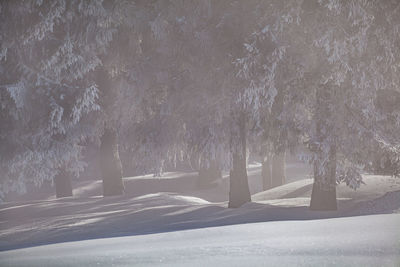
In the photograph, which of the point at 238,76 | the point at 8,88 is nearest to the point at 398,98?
the point at 238,76

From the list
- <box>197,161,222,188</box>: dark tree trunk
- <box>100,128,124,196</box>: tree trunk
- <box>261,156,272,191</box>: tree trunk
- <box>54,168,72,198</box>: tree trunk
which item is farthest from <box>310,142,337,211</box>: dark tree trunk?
<box>54,168,72,198</box>: tree trunk

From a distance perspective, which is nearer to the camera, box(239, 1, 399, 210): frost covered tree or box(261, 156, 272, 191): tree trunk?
box(239, 1, 399, 210): frost covered tree

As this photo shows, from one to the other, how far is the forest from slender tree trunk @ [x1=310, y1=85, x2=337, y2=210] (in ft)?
0.12

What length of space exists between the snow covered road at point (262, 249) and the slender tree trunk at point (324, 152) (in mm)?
4623

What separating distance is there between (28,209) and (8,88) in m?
5.49

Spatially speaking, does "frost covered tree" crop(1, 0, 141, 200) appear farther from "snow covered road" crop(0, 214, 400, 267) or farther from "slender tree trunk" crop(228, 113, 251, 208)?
"snow covered road" crop(0, 214, 400, 267)

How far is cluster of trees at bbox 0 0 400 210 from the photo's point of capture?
11617 millimetres

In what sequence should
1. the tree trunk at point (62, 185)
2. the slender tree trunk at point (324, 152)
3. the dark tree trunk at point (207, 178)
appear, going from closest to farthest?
the slender tree trunk at point (324, 152) → the tree trunk at point (62, 185) → the dark tree trunk at point (207, 178)

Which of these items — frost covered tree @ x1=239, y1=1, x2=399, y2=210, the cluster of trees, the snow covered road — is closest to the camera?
the snow covered road

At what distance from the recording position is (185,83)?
46.0 ft

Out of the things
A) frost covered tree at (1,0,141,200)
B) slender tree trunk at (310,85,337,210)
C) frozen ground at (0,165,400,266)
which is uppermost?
frost covered tree at (1,0,141,200)

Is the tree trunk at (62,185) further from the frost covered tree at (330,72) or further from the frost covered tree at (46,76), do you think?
the frost covered tree at (330,72)

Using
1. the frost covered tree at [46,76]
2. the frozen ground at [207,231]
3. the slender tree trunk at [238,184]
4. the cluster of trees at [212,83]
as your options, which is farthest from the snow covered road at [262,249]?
the frost covered tree at [46,76]

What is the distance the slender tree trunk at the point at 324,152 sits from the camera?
12086 mm
